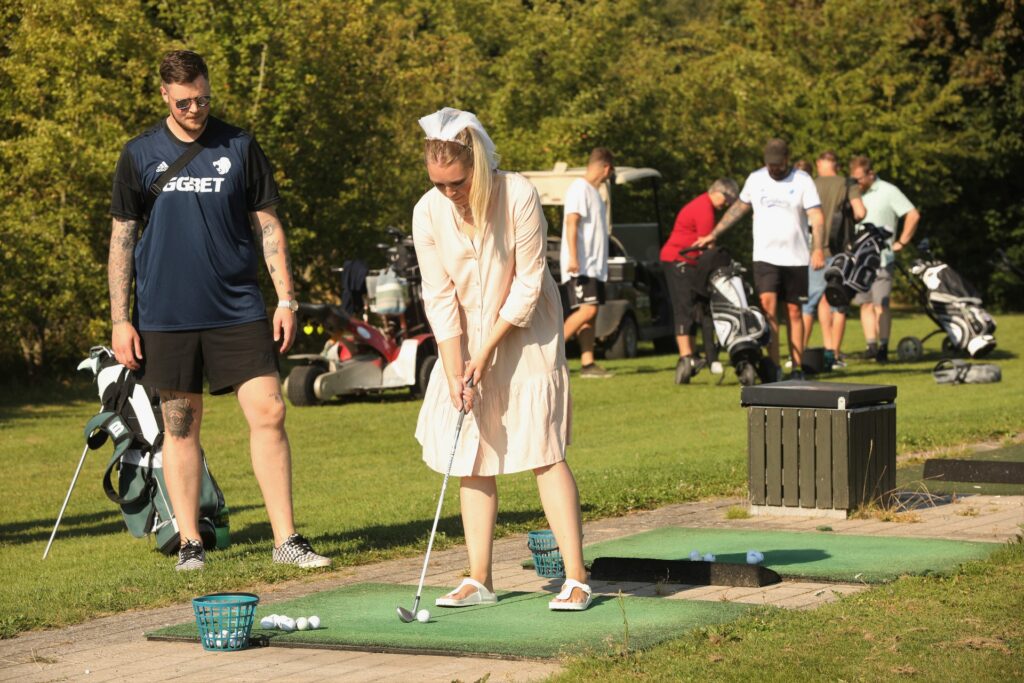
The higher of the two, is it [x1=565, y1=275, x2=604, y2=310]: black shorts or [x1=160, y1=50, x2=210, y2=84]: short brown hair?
[x1=160, y1=50, x2=210, y2=84]: short brown hair

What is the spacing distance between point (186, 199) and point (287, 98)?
54.3 feet

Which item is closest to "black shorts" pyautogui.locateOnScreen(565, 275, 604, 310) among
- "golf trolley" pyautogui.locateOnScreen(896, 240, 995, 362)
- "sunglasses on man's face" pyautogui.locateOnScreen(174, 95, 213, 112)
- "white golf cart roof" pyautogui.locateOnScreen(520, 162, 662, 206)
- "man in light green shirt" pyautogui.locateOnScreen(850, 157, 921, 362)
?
"man in light green shirt" pyautogui.locateOnScreen(850, 157, 921, 362)

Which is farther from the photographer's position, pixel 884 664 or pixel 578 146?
pixel 578 146

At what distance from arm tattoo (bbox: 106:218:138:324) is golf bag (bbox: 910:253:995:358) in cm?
1366

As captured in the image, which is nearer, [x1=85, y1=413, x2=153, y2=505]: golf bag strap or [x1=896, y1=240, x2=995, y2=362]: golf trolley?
[x1=85, y1=413, x2=153, y2=505]: golf bag strap

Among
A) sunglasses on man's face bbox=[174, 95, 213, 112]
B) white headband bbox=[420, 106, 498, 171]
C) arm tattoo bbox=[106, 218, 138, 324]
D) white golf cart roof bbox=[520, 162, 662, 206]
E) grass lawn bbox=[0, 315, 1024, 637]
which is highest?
white golf cart roof bbox=[520, 162, 662, 206]

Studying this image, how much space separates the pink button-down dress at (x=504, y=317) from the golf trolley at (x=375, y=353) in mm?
10250

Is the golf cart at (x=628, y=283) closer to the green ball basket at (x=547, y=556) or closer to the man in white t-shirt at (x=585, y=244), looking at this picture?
the man in white t-shirt at (x=585, y=244)

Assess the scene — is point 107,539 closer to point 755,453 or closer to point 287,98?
point 755,453

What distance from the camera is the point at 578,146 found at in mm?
32531

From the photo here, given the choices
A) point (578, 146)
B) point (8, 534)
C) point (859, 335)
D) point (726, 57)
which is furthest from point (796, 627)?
point (726, 57)

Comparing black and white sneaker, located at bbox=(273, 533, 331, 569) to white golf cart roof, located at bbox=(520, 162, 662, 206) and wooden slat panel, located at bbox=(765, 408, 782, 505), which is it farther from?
white golf cart roof, located at bbox=(520, 162, 662, 206)

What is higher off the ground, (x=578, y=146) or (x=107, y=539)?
(x=578, y=146)

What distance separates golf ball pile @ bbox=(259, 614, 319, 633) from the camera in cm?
639
